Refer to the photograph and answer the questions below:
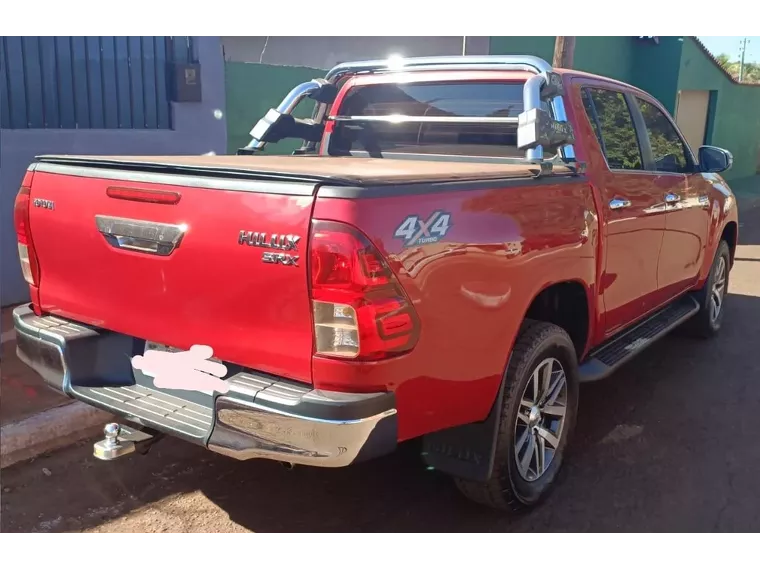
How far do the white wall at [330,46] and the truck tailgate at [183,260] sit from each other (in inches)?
289

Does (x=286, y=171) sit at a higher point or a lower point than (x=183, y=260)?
higher

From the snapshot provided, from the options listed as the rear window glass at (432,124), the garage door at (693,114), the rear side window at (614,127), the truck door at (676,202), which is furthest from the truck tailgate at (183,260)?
the garage door at (693,114)

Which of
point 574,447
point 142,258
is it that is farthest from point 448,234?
point 574,447

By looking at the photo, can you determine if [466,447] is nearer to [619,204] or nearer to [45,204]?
[619,204]

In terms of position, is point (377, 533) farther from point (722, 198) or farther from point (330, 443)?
point (722, 198)

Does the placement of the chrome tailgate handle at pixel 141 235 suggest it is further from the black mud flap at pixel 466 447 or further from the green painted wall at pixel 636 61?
the green painted wall at pixel 636 61

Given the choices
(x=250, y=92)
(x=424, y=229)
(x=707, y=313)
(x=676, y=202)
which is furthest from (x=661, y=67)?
(x=424, y=229)

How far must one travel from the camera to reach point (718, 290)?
6.17 m

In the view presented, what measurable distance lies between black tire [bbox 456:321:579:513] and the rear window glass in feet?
3.67

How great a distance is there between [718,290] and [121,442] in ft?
16.7

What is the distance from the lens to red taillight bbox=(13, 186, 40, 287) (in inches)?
131

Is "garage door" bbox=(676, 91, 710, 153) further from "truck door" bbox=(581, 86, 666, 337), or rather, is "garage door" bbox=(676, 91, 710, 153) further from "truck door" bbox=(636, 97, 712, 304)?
"truck door" bbox=(581, 86, 666, 337)

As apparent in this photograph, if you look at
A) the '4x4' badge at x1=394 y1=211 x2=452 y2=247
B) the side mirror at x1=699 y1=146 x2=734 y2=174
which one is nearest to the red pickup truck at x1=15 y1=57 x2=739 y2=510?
the '4x4' badge at x1=394 y1=211 x2=452 y2=247

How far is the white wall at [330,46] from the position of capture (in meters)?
10.2
